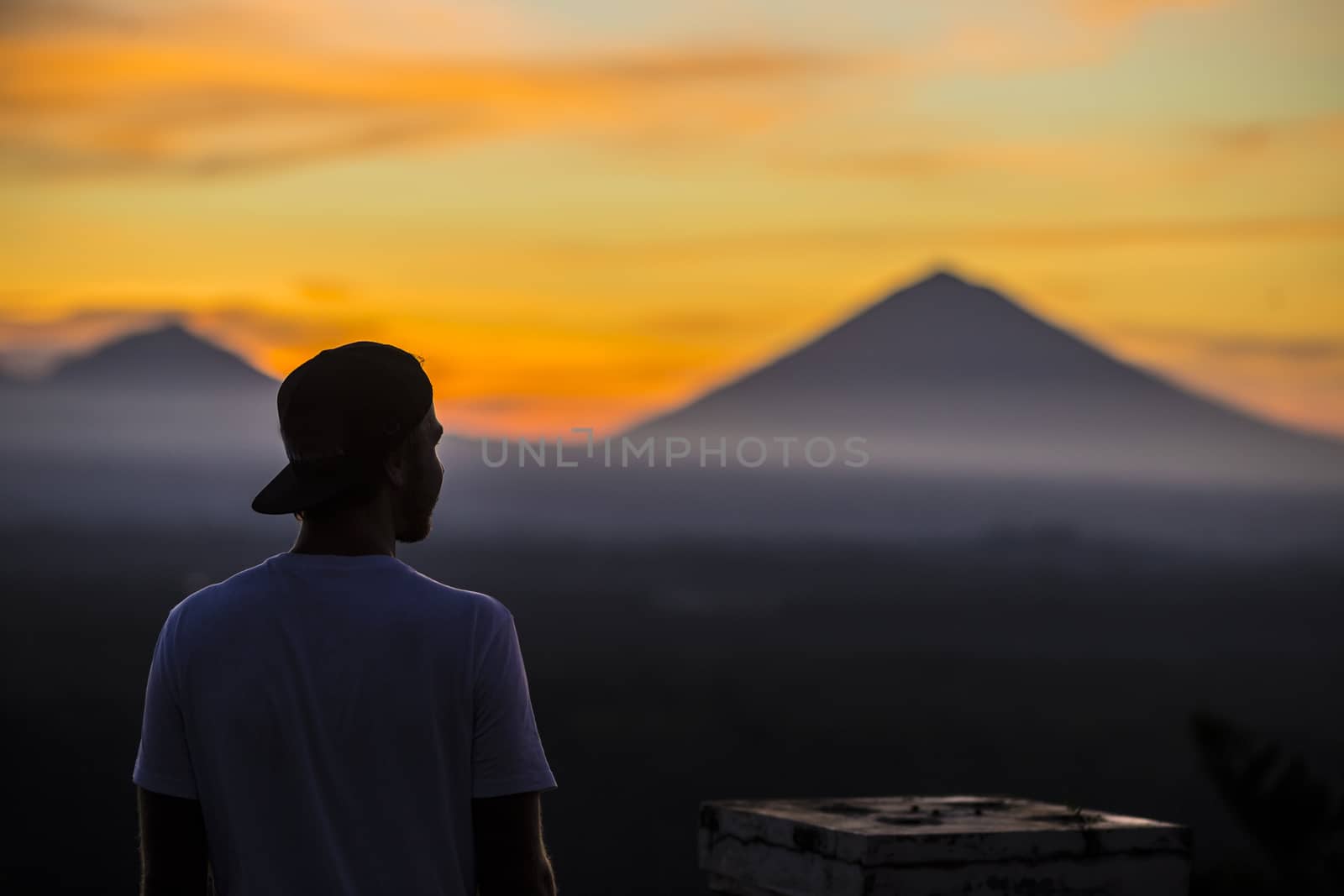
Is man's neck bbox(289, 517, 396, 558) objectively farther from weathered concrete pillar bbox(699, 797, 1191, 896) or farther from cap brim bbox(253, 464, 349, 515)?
weathered concrete pillar bbox(699, 797, 1191, 896)

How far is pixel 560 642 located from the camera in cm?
15862

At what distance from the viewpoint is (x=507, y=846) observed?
2551 mm

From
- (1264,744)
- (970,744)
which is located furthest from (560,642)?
(1264,744)

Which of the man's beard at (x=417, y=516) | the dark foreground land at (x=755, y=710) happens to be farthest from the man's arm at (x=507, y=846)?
the dark foreground land at (x=755, y=710)

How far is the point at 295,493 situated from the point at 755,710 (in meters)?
125

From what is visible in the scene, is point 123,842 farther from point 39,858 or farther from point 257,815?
point 257,815

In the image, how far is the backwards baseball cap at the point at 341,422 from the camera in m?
2.54

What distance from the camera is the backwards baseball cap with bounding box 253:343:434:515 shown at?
2.54m

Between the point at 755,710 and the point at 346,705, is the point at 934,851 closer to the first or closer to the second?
the point at 346,705

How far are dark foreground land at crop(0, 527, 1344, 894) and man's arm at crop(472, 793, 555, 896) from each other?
36.4 metres

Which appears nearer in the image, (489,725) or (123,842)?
(489,725)

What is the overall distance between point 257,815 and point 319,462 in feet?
1.67

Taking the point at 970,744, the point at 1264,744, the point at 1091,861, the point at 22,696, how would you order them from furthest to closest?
the point at 22,696, the point at 970,744, the point at 1264,744, the point at 1091,861

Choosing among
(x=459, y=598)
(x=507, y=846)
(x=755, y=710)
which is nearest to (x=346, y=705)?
(x=459, y=598)
